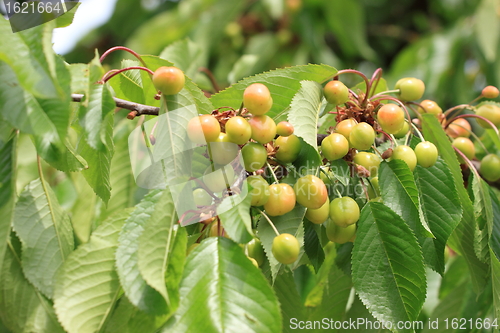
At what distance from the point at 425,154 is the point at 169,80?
0.59 metres

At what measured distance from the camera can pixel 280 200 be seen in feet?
2.72

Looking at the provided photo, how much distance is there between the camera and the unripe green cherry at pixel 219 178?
0.84m

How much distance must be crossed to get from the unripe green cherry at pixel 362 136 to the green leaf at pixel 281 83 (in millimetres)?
181

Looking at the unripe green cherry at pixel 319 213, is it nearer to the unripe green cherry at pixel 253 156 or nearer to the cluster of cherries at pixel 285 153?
the cluster of cherries at pixel 285 153

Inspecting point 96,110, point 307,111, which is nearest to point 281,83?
point 307,111

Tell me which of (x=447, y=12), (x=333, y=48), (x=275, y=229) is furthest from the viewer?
(x=333, y=48)

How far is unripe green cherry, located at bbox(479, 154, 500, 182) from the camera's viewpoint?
1214 millimetres

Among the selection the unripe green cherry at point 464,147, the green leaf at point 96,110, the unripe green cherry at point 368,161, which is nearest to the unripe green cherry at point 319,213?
A: the unripe green cherry at point 368,161

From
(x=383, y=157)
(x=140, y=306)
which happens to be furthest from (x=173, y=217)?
(x=383, y=157)

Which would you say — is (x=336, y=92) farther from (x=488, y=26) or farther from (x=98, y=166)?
(x=488, y=26)

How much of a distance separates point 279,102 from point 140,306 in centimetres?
55

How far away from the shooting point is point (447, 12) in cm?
350

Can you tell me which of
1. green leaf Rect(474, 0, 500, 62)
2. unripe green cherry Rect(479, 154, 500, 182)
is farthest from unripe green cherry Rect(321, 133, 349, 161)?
green leaf Rect(474, 0, 500, 62)

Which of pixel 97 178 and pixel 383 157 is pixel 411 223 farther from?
pixel 97 178
